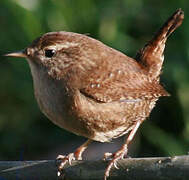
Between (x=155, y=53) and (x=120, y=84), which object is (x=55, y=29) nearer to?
(x=155, y=53)

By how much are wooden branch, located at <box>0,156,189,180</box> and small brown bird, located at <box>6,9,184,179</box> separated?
147mm

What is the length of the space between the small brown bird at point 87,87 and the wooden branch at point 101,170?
0.15m

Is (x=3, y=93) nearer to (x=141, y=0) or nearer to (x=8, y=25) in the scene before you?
(x=8, y=25)

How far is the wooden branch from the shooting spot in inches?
113

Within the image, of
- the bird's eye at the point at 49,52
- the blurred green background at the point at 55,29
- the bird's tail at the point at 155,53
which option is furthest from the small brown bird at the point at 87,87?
the blurred green background at the point at 55,29

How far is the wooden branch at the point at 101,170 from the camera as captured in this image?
113 inches

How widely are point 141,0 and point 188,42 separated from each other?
744 mm

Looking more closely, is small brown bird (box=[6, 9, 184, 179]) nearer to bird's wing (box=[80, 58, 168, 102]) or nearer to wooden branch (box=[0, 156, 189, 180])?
bird's wing (box=[80, 58, 168, 102])

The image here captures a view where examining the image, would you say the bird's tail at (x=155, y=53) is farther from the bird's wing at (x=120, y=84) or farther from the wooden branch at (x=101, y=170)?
the wooden branch at (x=101, y=170)

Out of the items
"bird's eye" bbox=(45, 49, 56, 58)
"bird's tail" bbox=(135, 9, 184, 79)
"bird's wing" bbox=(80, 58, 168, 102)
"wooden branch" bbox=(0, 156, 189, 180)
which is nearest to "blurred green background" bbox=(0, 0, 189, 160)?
"bird's tail" bbox=(135, 9, 184, 79)

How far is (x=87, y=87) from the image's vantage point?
138 inches

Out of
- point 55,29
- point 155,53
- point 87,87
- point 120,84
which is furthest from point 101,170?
point 55,29

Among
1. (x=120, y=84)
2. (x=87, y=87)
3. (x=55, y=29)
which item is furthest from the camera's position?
(x=55, y=29)

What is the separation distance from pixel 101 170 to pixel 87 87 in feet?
A: 2.10
